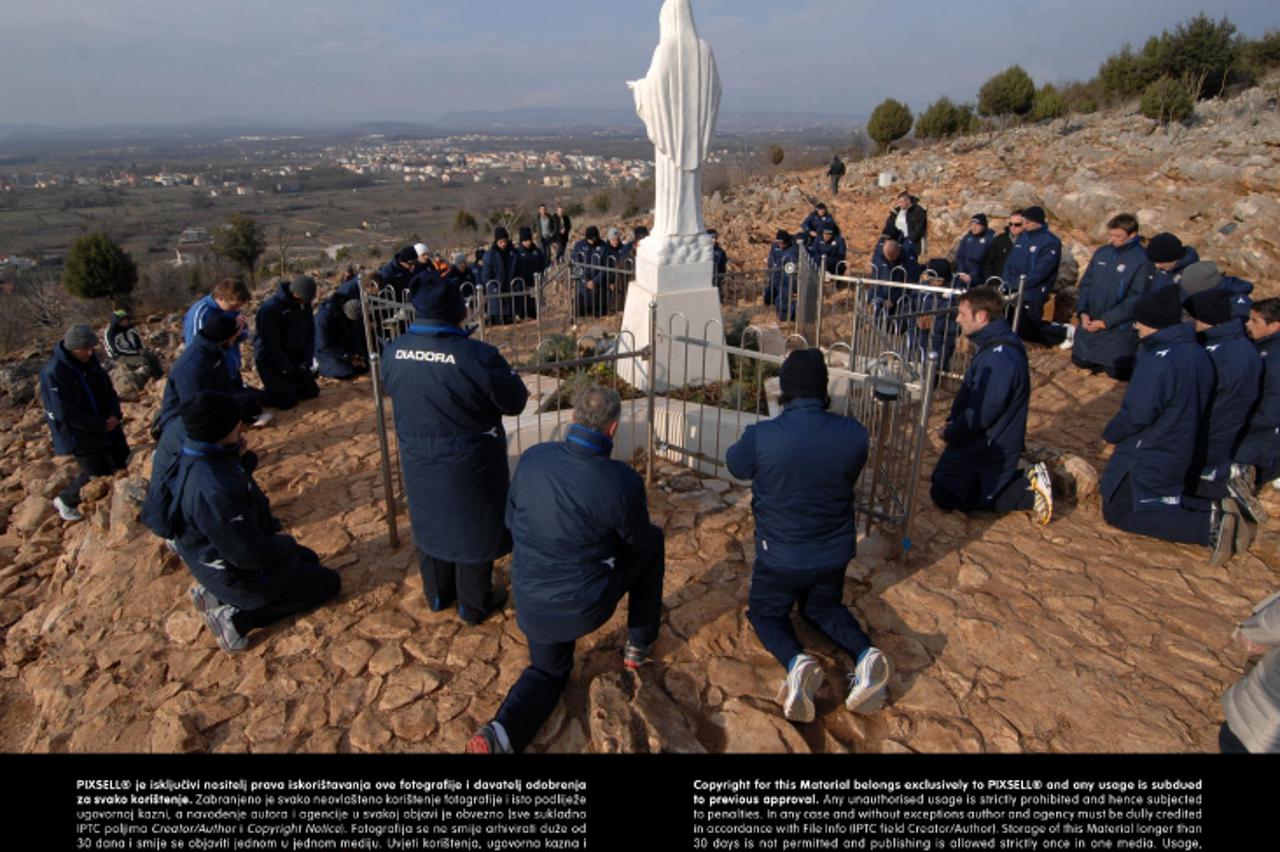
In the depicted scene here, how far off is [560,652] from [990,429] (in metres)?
3.30

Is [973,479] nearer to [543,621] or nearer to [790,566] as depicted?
[790,566]

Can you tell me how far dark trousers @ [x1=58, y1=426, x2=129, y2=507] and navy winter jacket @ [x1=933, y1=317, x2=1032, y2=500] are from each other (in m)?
6.85

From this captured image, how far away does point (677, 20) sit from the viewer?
18.9 feet

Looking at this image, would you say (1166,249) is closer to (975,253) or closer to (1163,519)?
(975,253)

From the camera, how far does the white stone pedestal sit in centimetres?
625

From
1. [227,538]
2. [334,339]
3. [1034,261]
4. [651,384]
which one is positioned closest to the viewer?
[227,538]

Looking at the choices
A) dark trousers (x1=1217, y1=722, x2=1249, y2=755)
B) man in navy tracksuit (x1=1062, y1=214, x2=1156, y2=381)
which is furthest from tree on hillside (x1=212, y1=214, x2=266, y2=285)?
dark trousers (x1=1217, y1=722, x2=1249, y2=755)

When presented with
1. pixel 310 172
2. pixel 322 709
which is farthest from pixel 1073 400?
pixel 310 172

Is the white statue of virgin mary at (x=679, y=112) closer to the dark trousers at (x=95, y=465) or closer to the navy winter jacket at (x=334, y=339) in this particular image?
the navy winter jacket at (x=334, y=339)

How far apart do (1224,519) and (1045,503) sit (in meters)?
0.94

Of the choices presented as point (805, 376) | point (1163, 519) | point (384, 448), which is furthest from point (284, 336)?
point (1163, 519)

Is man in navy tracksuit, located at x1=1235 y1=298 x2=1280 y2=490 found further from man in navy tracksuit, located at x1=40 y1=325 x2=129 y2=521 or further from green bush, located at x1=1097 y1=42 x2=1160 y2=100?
green bush, located at x1=1097 y1=42 x2=1160 y2=100

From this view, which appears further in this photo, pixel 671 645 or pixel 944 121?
pixel 944 121

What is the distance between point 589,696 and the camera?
3.19 m
